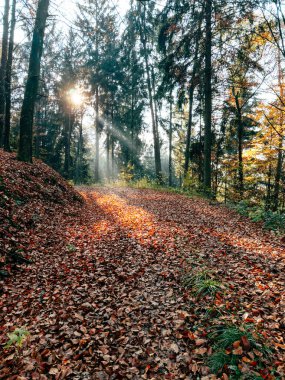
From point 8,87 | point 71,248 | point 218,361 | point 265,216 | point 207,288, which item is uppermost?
point 8,87

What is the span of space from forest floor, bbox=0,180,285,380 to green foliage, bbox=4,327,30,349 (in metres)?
0.06

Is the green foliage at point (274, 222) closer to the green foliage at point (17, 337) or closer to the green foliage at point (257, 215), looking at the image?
the green foliage at point (257, 215)

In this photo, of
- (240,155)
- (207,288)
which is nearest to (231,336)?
(207,288)

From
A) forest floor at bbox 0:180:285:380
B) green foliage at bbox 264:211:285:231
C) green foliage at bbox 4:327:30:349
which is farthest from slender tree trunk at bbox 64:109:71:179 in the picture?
green foliage at bbox 4:327:30:349

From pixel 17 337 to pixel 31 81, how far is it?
32.8ft

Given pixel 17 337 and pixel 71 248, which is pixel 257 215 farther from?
pixel 17 337

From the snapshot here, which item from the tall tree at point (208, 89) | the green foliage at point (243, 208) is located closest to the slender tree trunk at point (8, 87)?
the tall tree at point (208, 89)

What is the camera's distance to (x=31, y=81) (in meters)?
10.2

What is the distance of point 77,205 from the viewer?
10391mm

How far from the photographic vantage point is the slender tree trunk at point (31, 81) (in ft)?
32.8

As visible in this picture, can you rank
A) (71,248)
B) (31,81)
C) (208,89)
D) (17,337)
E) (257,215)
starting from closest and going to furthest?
1. (17,337)
2. (71,248)
3. (257,215)
4. (31,81)
5. (208,89)

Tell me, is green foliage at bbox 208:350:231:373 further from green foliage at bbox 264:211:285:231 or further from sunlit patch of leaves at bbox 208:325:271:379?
green foliage at bbox 264:211:285:231

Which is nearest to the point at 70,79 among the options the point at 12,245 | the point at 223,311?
the point at 12,245

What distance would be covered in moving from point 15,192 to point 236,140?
57.4 feet
